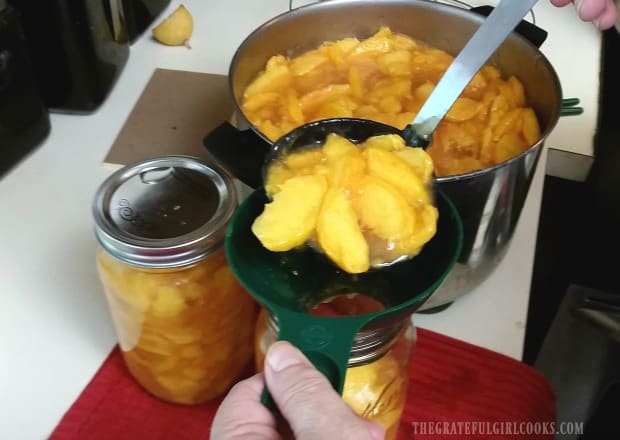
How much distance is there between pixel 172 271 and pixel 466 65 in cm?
31

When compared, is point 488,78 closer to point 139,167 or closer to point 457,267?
point 457,267

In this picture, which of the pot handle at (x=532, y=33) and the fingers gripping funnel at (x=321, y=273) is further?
the pot handle at (x=532, y=33)

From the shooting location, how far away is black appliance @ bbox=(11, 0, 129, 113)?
2.72 ft

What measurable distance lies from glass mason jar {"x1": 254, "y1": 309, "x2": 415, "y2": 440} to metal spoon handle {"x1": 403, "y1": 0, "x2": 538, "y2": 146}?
18 centimetres

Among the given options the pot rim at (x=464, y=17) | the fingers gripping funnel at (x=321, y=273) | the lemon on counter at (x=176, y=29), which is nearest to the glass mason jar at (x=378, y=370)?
the fingers gripping funnel at (x=321, y=273)

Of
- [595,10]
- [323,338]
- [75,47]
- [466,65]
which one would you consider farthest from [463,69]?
[75,47]

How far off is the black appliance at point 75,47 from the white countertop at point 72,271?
0.03 metres

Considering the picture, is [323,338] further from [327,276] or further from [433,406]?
[433,406]

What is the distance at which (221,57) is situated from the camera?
1052 millimetres

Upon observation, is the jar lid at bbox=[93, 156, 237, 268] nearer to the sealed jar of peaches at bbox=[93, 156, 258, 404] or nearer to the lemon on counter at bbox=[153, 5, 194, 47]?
the sealed jar of peaches at bbox=[93, 156, 258, 404]

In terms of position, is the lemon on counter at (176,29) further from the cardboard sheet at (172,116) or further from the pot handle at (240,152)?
the pot handle at (240,152)

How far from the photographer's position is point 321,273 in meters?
0.53

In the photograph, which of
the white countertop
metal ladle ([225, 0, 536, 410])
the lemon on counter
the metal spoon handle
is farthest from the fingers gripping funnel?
the lemon on counter

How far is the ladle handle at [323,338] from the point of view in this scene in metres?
0.45
